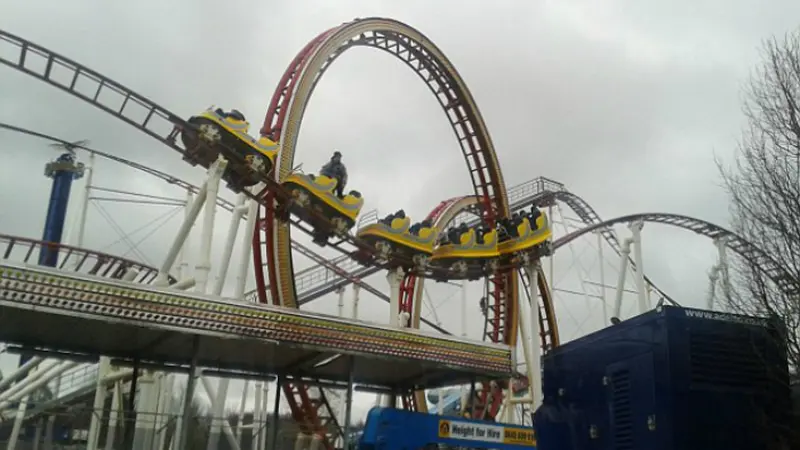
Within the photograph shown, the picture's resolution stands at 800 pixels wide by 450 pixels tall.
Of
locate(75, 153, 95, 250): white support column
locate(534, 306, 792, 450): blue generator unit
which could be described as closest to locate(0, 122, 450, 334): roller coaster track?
locate(75, 153, 95, 250): white support column

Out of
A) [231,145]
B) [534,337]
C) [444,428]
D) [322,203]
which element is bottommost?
[444,428]

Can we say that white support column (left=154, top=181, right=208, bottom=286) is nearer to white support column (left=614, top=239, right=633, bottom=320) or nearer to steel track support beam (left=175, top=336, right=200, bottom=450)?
steel track support beam (left=175, top=336, right=200, bottom=450)

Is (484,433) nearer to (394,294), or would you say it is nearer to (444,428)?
(444,428)

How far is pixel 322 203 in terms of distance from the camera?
1477 cm

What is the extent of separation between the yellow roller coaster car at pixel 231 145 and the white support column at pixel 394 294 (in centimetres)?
361

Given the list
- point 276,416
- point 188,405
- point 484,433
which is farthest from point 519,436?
point 188,405

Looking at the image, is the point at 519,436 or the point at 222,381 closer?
the point at 519,436

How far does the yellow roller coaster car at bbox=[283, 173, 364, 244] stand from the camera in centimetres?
1441

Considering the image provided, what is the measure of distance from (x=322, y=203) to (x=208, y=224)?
2.91 meters

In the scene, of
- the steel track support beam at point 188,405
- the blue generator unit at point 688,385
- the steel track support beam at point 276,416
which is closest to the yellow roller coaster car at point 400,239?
the steel track support beam at point 276,416

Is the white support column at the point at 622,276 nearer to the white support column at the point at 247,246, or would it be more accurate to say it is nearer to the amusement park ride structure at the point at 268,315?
the amusement park ride structure at the point at 268,315

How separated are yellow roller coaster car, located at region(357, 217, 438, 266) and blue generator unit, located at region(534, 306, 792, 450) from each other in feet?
32.5

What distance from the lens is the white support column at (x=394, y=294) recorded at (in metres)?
15.1

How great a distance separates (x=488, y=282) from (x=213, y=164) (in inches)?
446
